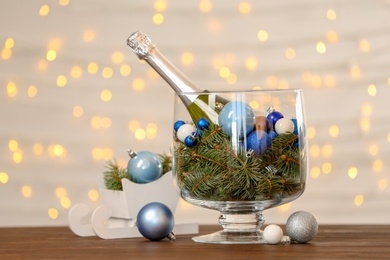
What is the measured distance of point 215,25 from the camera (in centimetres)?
236

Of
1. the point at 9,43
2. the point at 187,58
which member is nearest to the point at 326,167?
the point at 187,58

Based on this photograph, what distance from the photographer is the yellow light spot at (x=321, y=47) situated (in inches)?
93.0

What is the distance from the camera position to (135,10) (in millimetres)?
2355

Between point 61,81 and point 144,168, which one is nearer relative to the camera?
point 144,168

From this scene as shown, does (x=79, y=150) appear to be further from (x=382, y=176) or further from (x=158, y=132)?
(x=382, y=176)

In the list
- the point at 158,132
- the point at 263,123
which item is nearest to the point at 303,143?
the point at 263,123

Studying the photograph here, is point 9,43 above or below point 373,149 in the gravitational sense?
above

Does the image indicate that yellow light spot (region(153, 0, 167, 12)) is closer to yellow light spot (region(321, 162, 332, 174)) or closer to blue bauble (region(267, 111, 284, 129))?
yellow light spot (region(321, 162, 332, 174))

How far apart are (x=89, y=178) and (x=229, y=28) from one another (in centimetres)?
65

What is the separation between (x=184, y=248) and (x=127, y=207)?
0.70ft

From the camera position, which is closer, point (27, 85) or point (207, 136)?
point (207, 136)

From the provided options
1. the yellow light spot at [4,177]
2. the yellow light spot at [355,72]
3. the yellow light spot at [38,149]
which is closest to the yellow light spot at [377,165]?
the yellow light spot at [355,72]

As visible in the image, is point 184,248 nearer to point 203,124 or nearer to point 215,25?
point 203,124

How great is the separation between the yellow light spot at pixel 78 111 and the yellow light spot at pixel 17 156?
0.21 m
